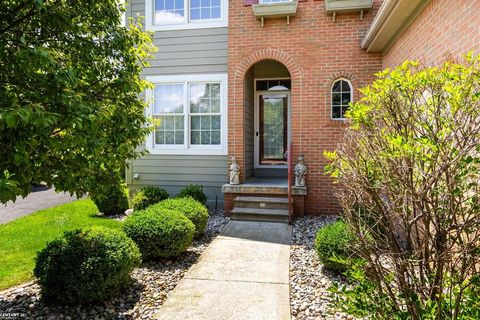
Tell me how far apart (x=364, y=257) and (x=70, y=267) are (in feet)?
9.44

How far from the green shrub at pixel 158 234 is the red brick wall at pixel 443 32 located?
4185 mm

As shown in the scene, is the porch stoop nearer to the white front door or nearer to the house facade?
the house facade

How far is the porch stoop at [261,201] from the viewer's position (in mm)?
6859

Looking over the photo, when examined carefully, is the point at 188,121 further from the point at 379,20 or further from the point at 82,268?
the point at 82,268

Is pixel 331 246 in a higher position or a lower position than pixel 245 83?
lower

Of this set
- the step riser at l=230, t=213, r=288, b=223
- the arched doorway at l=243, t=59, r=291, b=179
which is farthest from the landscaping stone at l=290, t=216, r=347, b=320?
the arched doorway at l=243, t=59, r=291, b=179

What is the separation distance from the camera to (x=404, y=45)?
555 cm

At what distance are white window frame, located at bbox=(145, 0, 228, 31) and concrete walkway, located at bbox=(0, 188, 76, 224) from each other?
4862 millimetres

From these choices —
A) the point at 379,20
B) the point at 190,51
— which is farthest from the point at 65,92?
the point at 190,51

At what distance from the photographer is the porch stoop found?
22.5ft

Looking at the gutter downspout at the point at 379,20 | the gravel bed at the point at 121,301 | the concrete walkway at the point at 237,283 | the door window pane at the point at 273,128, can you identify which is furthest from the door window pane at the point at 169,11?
the gravel bed at the point at 121,301

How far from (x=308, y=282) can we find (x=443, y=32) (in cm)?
359

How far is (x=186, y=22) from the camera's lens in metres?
7.96

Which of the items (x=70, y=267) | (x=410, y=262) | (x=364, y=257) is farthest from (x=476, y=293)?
(x=70, y=267)
